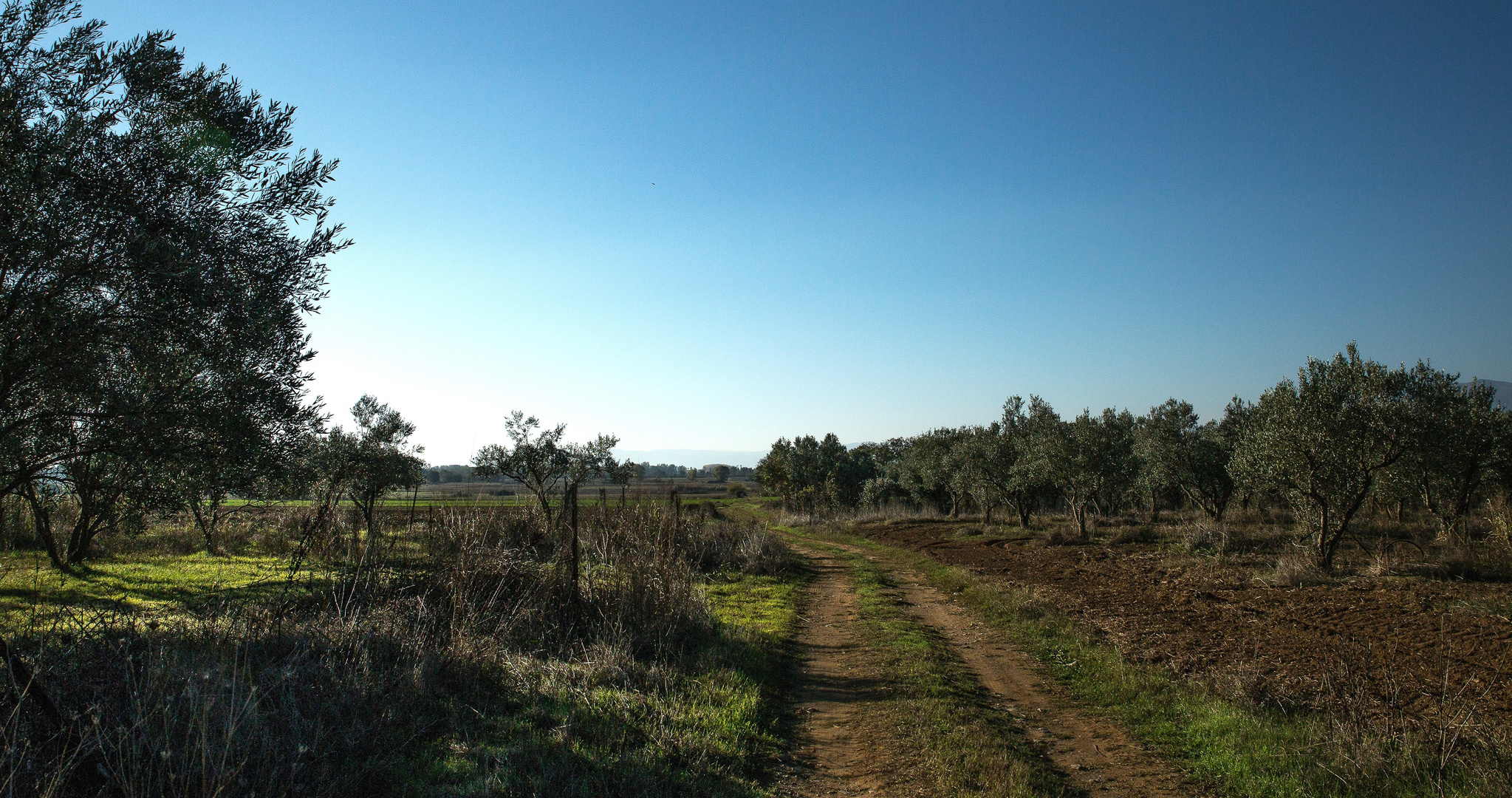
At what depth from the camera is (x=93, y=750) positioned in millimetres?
4086

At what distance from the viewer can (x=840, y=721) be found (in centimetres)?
735

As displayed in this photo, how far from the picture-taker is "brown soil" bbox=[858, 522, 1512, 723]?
23.9ft

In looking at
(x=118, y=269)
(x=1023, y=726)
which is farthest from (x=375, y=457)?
(x=1023, y=726)

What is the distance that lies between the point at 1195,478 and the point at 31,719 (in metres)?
35.8

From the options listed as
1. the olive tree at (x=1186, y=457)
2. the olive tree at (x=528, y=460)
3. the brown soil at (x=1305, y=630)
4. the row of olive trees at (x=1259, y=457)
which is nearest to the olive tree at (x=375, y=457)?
the olive tree at (x=528, y=460)

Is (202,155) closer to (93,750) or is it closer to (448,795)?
(93,750)

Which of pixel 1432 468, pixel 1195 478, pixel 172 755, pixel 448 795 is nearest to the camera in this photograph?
pixel 172 755

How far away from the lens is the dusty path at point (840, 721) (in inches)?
224

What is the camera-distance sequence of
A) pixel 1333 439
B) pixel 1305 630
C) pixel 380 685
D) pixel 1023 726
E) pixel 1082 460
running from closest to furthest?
pixel 380 685 < pixel 1023 726 < pixel 1305 630 < pixel 1333 439 < pixel 1082 460

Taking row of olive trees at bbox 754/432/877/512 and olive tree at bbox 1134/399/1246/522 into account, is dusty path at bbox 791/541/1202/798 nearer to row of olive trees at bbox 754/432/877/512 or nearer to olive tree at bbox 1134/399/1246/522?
olive tree at bbox 1134/399/1246/522

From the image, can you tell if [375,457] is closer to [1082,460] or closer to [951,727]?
[951,727]

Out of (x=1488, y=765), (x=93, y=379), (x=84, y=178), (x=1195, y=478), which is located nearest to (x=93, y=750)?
(x=93, y=379)

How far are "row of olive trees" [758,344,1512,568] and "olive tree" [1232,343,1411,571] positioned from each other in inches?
1.1

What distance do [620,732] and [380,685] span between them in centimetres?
232
